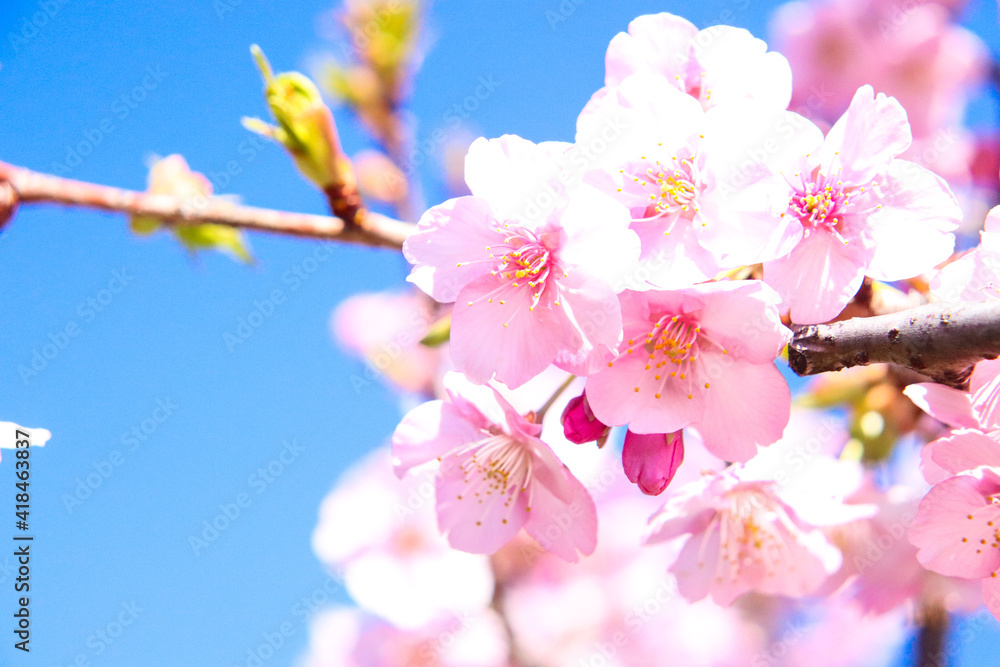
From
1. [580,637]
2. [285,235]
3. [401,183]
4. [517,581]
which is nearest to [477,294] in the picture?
[285,235]

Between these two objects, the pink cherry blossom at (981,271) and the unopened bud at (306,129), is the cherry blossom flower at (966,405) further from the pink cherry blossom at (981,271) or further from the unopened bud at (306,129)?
the unopened bud at (306,129)

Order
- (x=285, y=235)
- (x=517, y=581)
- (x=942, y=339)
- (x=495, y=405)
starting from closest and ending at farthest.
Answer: (x=942, y=339) → (x=495, y=405) → (x=285, y=235) → (x=517, y=581)

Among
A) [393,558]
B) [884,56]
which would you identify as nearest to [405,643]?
[393,558]

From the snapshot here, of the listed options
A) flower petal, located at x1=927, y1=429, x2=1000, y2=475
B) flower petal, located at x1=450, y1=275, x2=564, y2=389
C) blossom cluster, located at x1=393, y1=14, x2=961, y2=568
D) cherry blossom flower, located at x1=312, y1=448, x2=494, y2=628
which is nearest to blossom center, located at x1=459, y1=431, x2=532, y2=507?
blossom cluster, located at x1=393, y1=14, x2=961, y2=568

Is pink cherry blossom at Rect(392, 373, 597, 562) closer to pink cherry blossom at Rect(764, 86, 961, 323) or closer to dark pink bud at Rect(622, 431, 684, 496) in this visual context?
dark pink bud at Rect(622, 431, 684, 496)

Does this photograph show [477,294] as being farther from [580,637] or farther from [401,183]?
[580,637]

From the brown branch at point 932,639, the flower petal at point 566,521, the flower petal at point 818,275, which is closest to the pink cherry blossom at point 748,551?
the flower petal at point 566,521
